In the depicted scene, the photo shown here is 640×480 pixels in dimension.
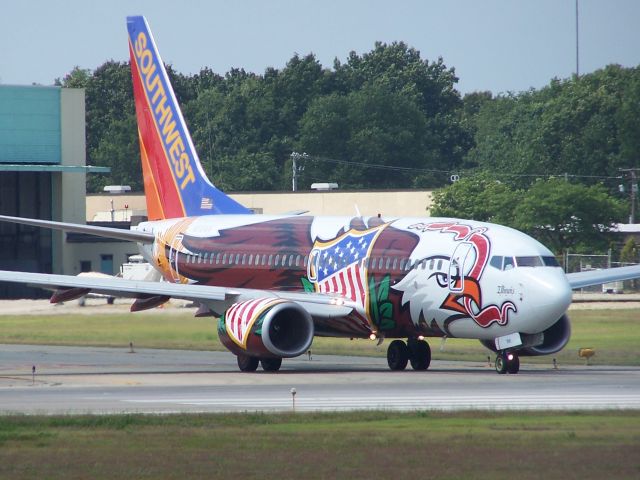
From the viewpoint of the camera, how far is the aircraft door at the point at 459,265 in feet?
113

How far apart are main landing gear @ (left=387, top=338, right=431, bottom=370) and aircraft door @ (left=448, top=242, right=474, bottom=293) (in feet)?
11.1

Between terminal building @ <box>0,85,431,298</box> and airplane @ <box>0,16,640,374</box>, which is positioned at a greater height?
terminal building @ <box>0,85,431,298</box>

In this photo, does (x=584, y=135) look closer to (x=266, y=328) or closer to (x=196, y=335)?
(x=196, y=335)

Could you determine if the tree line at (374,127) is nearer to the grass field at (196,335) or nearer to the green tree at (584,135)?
the green tree at (584,135)

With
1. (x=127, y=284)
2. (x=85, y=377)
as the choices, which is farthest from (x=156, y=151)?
(x=85, y=377)

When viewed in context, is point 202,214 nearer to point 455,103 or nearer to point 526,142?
point 526,142

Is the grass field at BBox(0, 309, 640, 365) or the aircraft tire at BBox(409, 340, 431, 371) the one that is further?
the grass field at BBox(0, 309, 640, 365)

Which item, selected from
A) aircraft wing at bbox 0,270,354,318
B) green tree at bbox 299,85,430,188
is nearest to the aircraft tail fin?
aircraft wing at bbox 0,270,354,318

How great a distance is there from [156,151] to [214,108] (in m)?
106

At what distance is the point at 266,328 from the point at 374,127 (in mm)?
105585

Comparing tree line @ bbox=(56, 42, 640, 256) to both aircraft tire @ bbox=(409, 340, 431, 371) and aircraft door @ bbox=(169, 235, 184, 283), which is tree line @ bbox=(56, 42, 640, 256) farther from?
aircraft tire @ bbox=(409, 340, 431, 371)

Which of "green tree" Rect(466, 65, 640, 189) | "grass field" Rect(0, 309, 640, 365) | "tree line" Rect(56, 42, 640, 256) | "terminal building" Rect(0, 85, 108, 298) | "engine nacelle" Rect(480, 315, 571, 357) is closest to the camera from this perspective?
"engine nacelle" Rect(480, 315, 571, 357)

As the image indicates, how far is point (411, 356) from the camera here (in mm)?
37625

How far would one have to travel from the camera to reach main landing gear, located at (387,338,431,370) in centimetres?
3753
